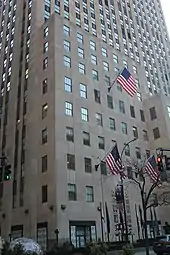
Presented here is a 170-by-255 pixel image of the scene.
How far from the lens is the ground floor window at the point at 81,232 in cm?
3775

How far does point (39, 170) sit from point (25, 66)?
68.3ft

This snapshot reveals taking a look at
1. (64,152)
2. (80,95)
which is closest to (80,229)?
(64,152)

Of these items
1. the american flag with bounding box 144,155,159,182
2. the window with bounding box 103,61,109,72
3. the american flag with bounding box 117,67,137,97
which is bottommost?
the american flag with bounding box 144,155,159,182

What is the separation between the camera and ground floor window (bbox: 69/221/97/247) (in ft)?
124

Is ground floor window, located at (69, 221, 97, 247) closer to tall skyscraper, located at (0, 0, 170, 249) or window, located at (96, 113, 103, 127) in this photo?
tall skyscraper, located at (0, 0, 170, 249)

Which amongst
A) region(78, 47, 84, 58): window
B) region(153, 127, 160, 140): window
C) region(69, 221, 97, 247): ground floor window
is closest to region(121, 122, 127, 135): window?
region(153, 127, 160, 140): window

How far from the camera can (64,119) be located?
43.2 meters

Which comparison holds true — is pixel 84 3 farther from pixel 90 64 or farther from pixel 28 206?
pixel 28 206

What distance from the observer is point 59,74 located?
4616 centimetres

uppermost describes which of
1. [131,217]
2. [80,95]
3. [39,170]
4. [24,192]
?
[80,95]

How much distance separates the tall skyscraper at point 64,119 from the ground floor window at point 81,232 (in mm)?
120

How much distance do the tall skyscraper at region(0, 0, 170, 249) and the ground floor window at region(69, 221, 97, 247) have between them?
0.12 m

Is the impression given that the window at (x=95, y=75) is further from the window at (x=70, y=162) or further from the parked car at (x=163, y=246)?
the parked car at (x=163, y=246)

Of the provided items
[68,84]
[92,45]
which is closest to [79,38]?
[92,45]
